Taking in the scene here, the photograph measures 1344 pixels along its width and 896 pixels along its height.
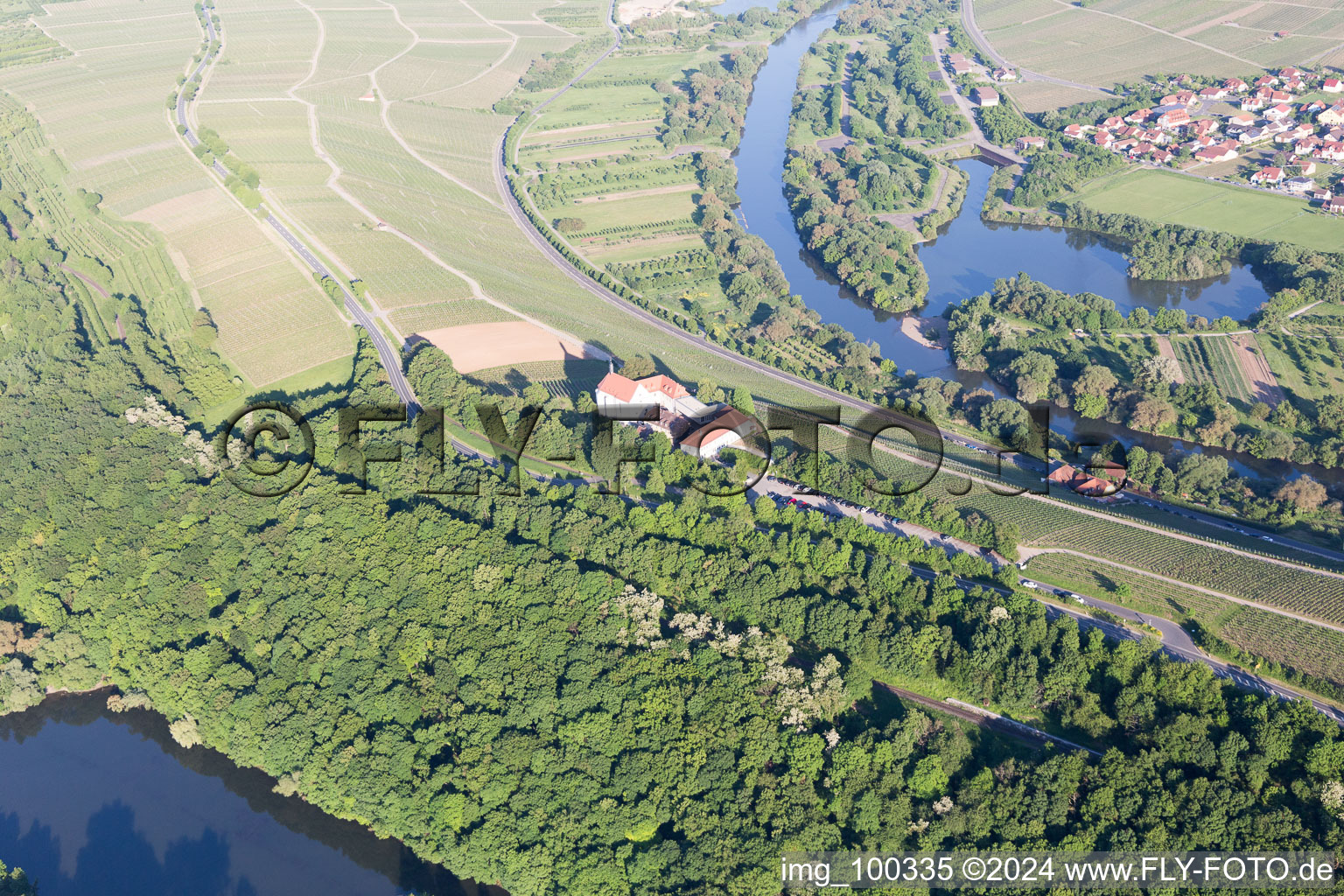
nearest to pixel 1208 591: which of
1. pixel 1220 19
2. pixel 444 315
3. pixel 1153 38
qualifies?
pixel 444 315

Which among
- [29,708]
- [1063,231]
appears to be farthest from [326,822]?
[1063,231]

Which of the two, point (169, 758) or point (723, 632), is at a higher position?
point (723, 632)

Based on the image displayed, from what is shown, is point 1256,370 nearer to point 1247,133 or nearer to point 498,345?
point 1247,133

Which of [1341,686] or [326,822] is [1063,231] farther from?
[326,822]

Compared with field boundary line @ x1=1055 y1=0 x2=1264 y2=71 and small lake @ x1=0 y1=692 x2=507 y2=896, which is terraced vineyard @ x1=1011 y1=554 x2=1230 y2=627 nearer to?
small lake @ x1=0 y1=692 x2=507 y2=896

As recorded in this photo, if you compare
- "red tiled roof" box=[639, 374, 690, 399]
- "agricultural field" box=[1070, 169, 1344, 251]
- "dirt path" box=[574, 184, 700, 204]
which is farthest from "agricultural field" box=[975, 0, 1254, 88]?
"red tiled roof" box=[639, 374, 690, 399]
